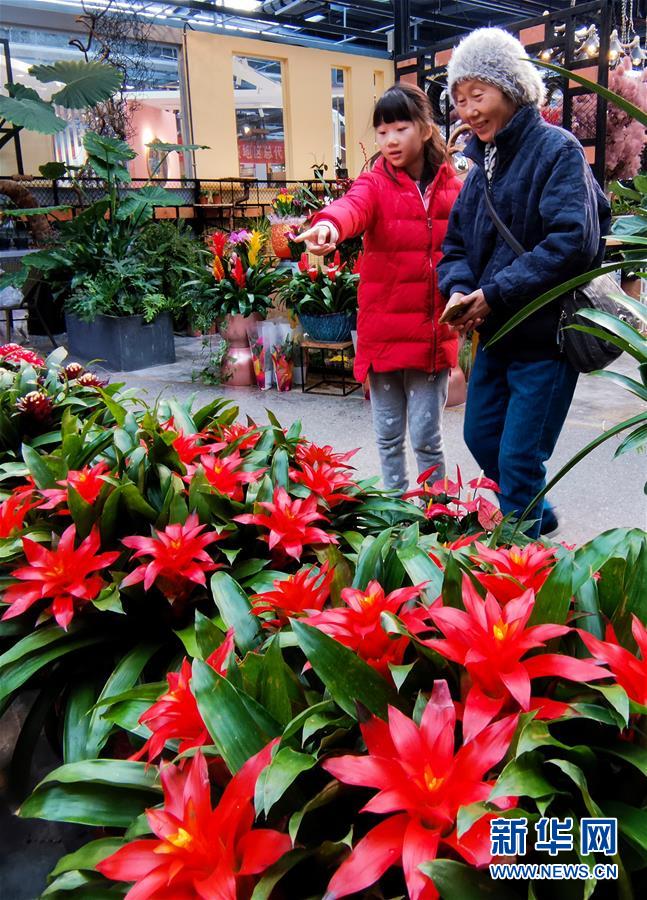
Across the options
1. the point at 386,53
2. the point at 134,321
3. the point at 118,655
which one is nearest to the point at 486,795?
the point at 118,655

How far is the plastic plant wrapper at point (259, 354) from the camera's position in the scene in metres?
6.04

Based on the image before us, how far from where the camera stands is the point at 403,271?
9.36 feet

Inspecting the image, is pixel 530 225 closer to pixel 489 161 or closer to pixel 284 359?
pixel 489 161

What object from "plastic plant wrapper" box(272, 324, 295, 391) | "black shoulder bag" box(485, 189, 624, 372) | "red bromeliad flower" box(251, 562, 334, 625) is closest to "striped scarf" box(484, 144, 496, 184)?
"black shoulder bag" box(485, 189, 624, 372)

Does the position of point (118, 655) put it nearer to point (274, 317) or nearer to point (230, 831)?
point (230, 831)

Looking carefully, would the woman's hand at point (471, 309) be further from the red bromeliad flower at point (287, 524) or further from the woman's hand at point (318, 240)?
the red bromeliad flower at point (287, 524)

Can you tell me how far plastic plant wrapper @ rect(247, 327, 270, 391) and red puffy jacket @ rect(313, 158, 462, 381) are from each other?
10.3ft

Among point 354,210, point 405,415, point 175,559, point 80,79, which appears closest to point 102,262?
point 80,79

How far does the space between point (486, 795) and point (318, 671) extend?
26cm

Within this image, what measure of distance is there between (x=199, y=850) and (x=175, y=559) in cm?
73

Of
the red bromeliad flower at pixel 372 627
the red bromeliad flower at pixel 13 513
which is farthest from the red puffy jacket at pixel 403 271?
the red bromeliad flower at pixel 372 627

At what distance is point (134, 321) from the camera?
23.8ft

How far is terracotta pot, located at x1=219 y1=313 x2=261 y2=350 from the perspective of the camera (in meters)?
6.10

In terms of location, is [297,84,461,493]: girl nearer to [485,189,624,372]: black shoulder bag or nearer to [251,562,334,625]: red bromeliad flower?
[485,189,624,372]: black shoulder bag
